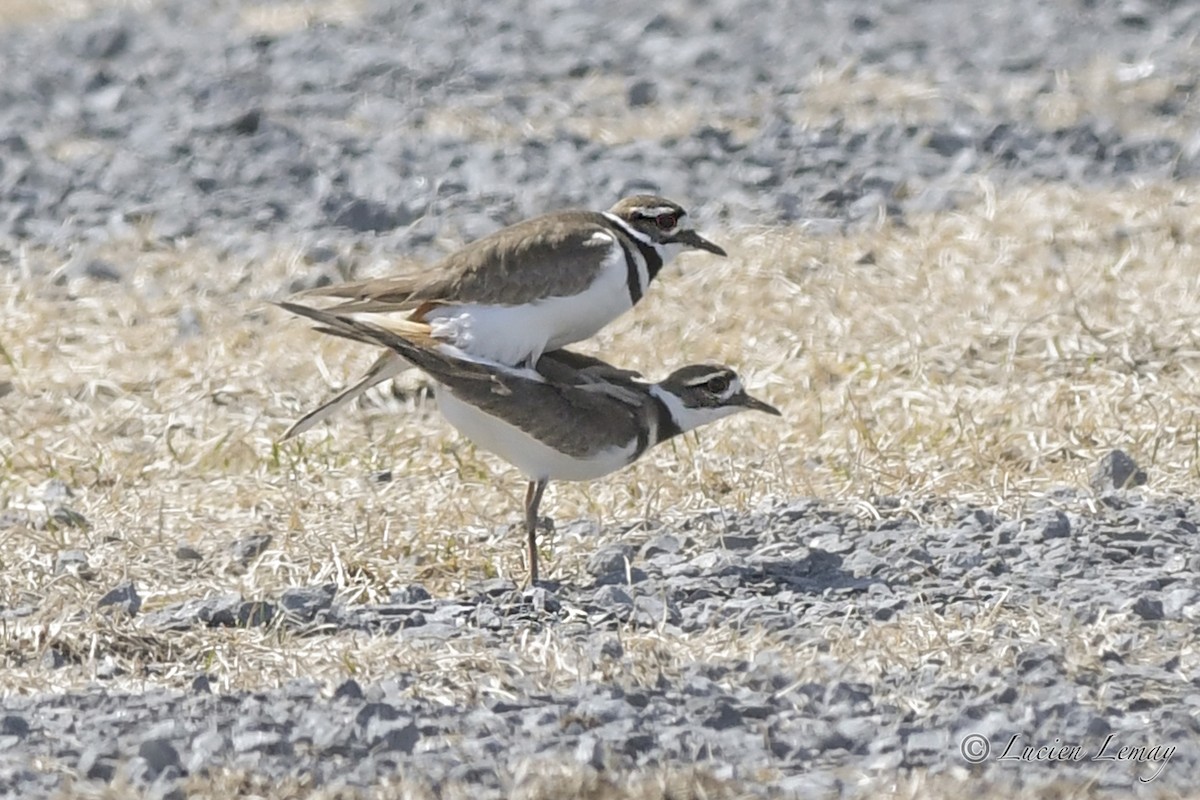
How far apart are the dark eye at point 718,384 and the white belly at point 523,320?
1.32 ft

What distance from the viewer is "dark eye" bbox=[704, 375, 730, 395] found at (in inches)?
269

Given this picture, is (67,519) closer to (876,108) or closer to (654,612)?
(654,612)

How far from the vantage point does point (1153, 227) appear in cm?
935

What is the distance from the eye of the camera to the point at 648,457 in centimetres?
742

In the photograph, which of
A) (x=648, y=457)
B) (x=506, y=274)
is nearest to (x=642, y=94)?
(x=648, y=457)

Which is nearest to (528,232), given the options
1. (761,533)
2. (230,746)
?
(761,533)

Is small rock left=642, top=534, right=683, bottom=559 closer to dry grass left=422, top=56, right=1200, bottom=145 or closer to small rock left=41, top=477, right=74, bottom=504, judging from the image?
small rock left=41, top=477, right=74, bottom=504

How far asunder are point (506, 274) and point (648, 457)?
1097 millimetres

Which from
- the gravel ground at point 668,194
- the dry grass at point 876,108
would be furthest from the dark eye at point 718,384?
the dry grass at point 876,108

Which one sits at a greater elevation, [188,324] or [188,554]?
[188,554]

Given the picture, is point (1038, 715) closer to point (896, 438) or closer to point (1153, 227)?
point (896, 438)

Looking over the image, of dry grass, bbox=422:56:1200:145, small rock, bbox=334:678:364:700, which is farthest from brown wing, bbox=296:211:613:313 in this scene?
dry grass, bbox=422:56:1200:145

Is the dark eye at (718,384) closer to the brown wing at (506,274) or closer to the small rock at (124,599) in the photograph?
the brown wing at (506,274)

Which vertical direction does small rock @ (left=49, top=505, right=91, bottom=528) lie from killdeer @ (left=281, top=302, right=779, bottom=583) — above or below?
below
